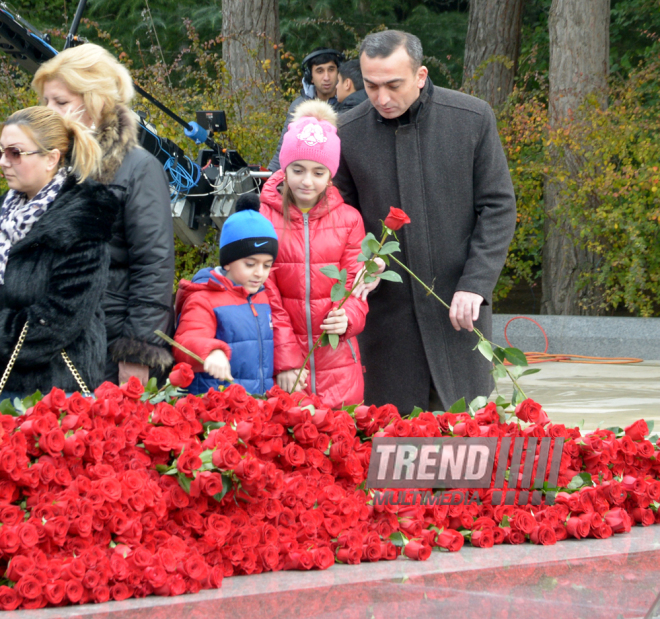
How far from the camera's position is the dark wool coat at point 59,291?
272 cm

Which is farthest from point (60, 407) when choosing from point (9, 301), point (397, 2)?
point (397, 2)

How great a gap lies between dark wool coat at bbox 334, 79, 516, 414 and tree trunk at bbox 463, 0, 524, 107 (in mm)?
8220

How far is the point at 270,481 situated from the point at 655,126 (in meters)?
6.54

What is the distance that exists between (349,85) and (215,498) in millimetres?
3740

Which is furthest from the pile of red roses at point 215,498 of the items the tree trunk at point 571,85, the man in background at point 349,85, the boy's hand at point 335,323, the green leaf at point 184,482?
the tree trunk at point 571,85

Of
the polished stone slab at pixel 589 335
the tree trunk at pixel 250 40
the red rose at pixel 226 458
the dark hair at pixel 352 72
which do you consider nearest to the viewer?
the red rose at pixel 226 458

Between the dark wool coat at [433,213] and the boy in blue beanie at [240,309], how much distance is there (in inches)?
21.5

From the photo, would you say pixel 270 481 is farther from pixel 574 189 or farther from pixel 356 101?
pixel 574 189

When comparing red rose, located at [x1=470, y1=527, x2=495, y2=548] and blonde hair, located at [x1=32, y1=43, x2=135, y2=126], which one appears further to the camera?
blonde hair, located at [x1=32, y1=43, x2=135, y2=126]

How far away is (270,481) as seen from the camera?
2.27 meters

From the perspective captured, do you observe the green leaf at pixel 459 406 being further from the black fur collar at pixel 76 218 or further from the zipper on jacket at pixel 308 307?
the black fur collar at pixel 76 218

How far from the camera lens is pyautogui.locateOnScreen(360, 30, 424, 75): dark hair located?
10.2 ft

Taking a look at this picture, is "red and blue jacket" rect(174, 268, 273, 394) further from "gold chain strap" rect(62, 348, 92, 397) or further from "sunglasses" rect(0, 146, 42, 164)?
"sunglasses" rect(0, 146, 42, 164)

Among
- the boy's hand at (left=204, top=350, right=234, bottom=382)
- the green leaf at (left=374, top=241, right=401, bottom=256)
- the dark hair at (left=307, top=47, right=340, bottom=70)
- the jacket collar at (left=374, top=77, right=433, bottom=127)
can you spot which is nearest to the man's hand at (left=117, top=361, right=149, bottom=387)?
the boy's hand at (left=204, top=350, right=234, bottom=382)
